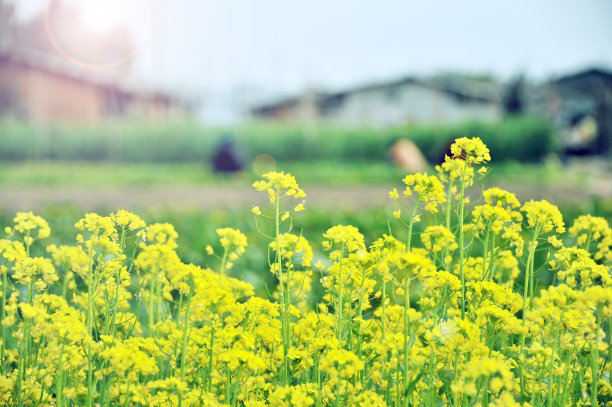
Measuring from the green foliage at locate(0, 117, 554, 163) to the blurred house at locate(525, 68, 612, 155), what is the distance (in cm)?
912

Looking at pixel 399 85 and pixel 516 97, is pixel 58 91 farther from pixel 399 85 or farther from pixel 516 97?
pixel 516 97

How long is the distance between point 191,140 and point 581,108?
21329mm

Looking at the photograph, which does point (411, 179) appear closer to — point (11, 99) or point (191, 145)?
point (191, 145)

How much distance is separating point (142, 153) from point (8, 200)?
1330 cm

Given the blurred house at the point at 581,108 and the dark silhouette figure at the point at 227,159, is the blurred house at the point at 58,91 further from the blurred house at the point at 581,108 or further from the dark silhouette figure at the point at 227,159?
the blurred house at the point at 581,108

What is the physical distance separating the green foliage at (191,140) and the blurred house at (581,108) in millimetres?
9121

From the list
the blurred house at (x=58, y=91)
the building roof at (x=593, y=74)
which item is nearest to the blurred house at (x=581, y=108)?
the building roof at (x=593, y=74)

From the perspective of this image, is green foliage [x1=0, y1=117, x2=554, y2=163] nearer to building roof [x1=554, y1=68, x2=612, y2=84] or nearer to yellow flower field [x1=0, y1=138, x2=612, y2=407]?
building roof [x1=554, y1=68, x2=612, y2=84]

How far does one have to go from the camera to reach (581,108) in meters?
29.4

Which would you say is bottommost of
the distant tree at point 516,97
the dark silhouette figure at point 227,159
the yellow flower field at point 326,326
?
the yellow flower field at point 326,326

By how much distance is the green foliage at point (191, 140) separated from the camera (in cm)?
2034

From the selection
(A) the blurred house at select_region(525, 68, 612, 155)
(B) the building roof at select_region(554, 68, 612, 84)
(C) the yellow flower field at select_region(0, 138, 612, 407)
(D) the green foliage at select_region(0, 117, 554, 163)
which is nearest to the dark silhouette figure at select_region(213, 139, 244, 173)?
(D) the green foliage at select_region(0, 117, 554, 163)

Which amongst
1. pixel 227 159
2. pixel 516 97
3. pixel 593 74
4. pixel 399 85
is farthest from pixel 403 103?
pixel 227 159

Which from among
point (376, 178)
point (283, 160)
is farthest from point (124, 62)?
point (376, 178)
